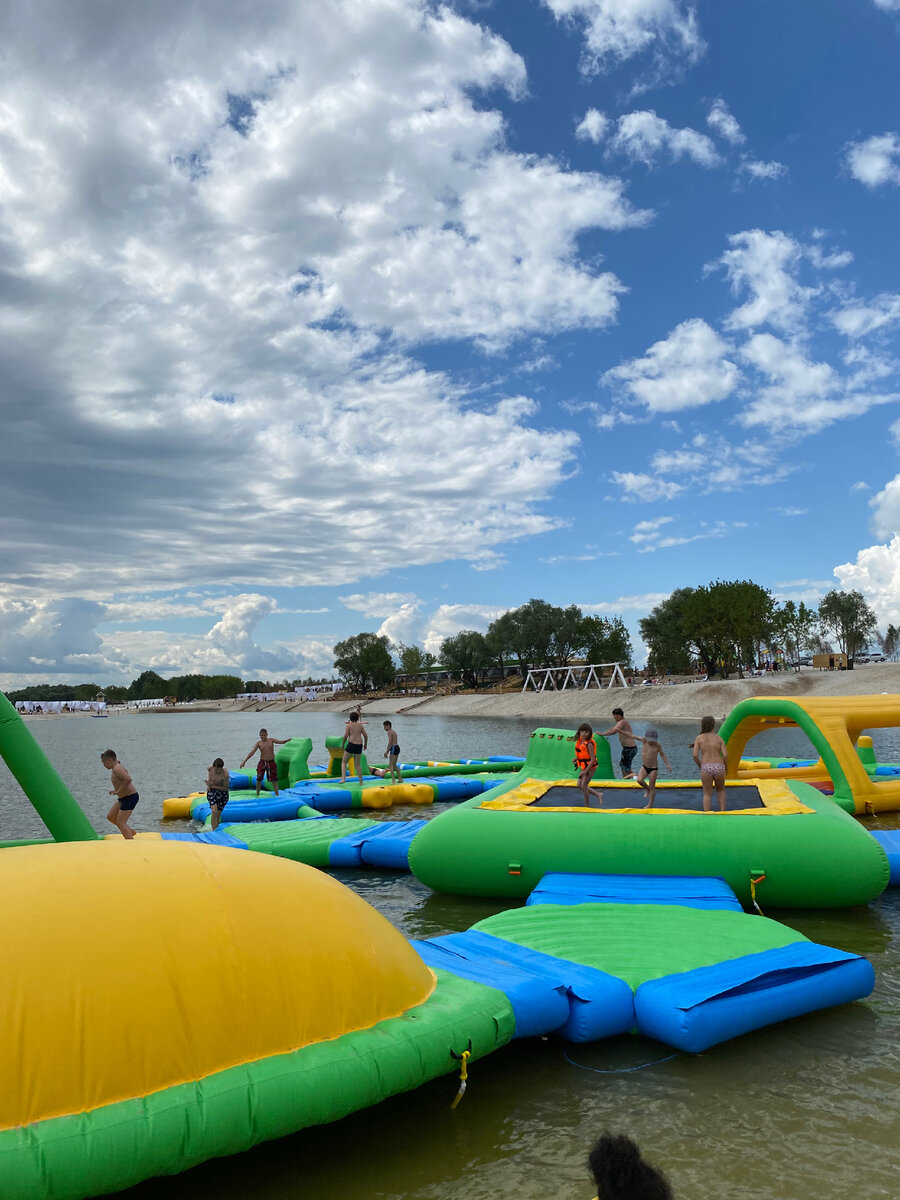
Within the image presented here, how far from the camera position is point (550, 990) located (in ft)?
17.0

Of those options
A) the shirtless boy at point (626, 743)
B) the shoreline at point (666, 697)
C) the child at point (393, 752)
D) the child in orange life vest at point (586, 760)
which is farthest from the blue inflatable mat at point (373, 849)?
the shoreline at point (666, 697)

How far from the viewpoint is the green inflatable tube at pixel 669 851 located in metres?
8.40

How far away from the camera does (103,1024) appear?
367 cm

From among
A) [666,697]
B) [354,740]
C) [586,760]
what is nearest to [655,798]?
[586,760]

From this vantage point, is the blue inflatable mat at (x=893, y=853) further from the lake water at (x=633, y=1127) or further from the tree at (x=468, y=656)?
the tree at (x=468, y=656)

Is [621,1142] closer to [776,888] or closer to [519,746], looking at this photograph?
[776,888]

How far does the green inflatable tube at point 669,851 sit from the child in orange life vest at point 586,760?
3.35 ft

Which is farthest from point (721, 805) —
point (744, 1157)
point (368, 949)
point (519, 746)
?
point (519, 746)

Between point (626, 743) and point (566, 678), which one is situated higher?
point (566, 678)

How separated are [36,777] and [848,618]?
79.1 meters

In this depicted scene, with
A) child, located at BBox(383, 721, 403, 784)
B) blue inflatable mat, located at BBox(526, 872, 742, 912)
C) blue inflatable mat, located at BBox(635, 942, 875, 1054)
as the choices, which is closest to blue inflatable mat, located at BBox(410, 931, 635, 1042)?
blue inflatable mat, located at BBox(635, 942, 875, 1054)

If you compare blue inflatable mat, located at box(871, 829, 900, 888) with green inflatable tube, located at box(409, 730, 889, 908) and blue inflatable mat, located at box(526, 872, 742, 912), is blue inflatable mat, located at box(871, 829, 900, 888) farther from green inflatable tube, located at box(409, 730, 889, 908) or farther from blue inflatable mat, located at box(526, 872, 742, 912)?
blue inflatable mat, located at box(526, 872, 742, 912)

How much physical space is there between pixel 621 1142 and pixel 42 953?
2.71 m

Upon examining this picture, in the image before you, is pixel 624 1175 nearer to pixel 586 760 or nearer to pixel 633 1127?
pixel 633 1127
